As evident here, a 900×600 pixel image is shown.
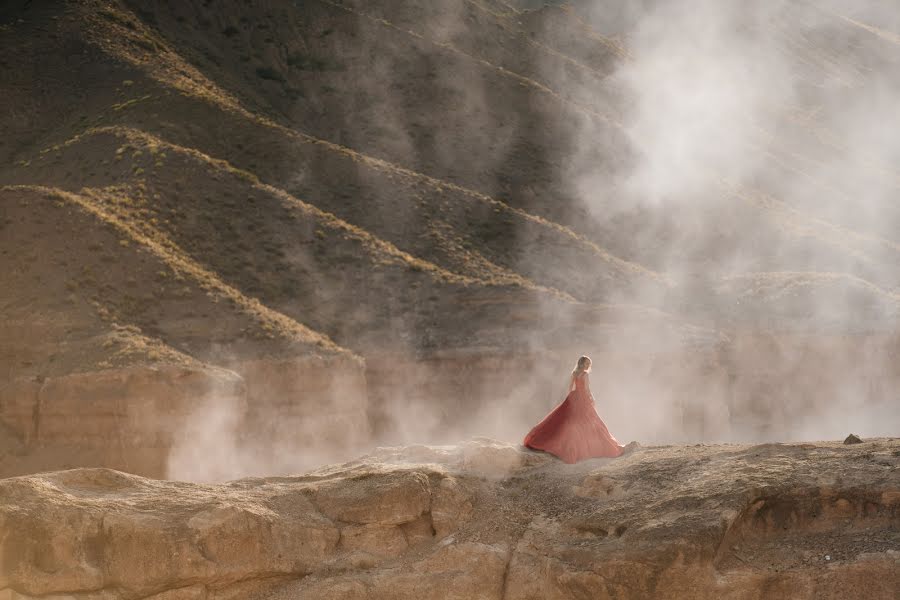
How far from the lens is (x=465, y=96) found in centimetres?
4962

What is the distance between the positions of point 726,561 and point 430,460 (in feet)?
11.1

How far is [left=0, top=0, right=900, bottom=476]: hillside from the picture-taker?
30484 millimetres

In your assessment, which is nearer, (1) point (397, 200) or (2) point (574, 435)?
(2) point (574, 435)

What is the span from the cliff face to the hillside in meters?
15.8

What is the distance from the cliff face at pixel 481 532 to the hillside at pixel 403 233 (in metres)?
15.8

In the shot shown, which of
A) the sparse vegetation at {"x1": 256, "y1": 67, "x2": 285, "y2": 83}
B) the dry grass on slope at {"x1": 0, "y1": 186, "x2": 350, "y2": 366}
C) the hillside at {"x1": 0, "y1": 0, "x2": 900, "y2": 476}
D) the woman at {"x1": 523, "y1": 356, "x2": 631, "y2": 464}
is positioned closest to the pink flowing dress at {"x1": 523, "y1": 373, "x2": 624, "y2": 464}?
the woman at {"x1": 523, "y1": 356, "x2": 631, "y2": 464}

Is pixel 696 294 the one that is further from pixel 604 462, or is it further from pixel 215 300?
pixel 604 462

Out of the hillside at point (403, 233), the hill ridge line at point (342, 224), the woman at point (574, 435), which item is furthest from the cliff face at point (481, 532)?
the hill ridge line at point (342, 224)

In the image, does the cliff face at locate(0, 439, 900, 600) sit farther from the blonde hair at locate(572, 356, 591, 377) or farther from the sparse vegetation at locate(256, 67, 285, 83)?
the sparse vegetation at locate(256, 67, 285, 83)

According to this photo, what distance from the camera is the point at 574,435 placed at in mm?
13273

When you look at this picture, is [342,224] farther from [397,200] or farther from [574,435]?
[574,435]

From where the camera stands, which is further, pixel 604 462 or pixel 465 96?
pixel 465 96

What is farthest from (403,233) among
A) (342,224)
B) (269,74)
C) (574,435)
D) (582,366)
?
(574,435)

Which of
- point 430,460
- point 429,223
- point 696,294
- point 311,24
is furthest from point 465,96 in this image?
point 430,460
